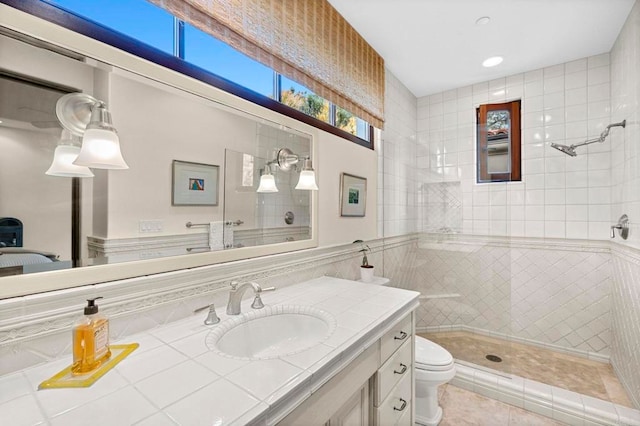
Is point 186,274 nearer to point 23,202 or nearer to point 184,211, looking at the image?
point 184,211

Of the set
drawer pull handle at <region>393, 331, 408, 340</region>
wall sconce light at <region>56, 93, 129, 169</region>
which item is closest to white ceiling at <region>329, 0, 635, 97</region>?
wall sconce light at <region>56, 93, 129, 169</region>

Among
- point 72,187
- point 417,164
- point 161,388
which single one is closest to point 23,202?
point 72,187

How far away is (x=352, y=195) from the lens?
80.0 inches

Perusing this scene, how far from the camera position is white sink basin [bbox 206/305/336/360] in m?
1.02

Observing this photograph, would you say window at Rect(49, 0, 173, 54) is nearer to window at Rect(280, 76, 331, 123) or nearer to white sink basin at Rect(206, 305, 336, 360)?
window at Rect(280, 76, 331, 123)

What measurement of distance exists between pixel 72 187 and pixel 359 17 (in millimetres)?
1893

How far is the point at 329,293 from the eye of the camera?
1388 millimetres

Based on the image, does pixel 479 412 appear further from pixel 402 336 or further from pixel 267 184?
pixel 267 184

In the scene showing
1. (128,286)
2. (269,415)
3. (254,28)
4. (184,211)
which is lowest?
(269,415)

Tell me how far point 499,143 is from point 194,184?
2.78m

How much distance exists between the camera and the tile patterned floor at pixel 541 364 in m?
1.92

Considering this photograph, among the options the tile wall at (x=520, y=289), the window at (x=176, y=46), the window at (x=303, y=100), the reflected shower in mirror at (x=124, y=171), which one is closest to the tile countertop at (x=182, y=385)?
the reflected shower in mirror at (x=124, y=171)

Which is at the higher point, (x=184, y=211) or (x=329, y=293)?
(x=184, y=211)

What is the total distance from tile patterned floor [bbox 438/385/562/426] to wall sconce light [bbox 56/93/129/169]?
7.06ft
